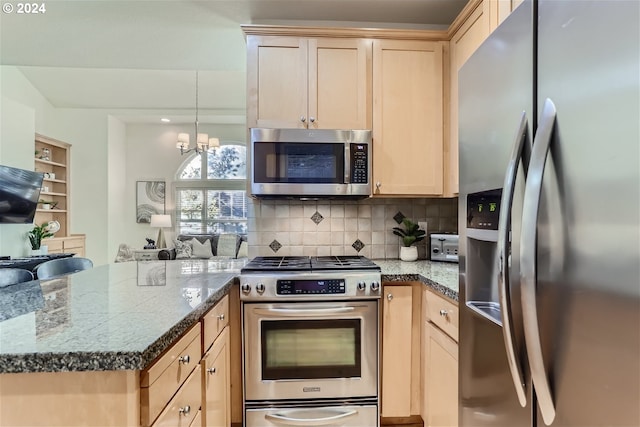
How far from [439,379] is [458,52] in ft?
6.13

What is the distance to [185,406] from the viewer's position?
1.06 m

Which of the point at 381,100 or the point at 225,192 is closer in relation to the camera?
the point at 381,100

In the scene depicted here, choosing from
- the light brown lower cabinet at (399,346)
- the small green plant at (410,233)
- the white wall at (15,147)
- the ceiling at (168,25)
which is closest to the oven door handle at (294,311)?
the light brown lower cabinet at (399,346)

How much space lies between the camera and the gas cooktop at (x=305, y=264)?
74.0 inches

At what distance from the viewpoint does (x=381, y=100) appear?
219cm

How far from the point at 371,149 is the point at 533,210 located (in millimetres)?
1520

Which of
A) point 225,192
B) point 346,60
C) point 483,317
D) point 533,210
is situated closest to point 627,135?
point 533,210

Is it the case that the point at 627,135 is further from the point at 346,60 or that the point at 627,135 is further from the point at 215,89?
the point at 215,89

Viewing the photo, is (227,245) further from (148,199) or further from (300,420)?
(300,420)

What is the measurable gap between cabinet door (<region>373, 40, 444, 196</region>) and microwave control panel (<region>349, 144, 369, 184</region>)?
0.10 metres

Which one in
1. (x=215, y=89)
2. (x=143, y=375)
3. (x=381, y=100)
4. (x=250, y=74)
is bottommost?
(x=143, y=375)

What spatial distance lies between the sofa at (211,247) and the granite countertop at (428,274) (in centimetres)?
445

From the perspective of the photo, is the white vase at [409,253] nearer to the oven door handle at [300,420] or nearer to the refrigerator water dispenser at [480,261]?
the oven door handle at [300,420]

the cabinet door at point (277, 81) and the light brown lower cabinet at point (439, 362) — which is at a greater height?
the cabinet door at point (277, 81)
